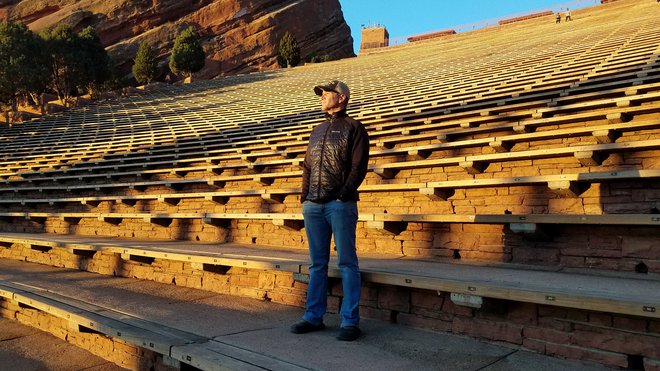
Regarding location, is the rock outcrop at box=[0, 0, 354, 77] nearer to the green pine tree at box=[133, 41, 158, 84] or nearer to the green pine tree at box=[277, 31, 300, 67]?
the green pine tree at box=[277, 31, 300, 67]

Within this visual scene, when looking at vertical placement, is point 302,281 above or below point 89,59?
below

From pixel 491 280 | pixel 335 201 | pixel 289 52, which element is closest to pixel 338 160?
pixel 335 201

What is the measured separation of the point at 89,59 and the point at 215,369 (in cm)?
2900

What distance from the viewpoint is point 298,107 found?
39.8 feet

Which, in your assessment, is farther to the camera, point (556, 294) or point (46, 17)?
point (46, 17)

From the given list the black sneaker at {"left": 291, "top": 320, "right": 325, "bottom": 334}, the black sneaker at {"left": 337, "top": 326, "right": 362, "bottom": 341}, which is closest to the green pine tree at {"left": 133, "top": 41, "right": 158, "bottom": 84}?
the black sneaker at {"left": 291, "top": 320, "right": 325, "bottom": 334}

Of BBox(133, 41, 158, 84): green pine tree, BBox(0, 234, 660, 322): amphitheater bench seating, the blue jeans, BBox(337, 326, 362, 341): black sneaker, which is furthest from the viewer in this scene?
BBox(133, 41, 158, 84): green pine tree

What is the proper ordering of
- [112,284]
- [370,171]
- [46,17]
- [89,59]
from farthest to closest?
[46,17] < [89,59] < [370,171] < [112,284]

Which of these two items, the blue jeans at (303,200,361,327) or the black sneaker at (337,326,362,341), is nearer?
the black sneaker at (337,326,362,341)

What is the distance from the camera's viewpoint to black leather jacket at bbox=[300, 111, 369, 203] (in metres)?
2.84

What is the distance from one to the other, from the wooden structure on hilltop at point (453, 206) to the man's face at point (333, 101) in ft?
3.52

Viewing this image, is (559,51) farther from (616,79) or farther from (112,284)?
(112,284)

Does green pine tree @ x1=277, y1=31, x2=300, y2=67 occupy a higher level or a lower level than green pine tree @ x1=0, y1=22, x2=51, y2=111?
higher

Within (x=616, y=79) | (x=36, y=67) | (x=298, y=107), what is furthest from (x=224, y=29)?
(x=616, y=79)
